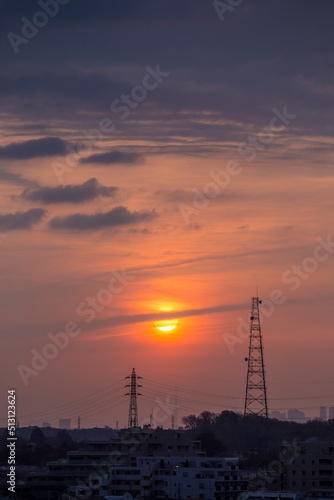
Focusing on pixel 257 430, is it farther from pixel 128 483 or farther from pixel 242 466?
pixel 128 483

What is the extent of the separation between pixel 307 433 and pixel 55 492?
209ft

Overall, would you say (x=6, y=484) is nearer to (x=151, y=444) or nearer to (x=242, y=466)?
(x=151, y=444)

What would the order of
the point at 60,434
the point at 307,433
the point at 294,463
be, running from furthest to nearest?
the point at 60,434, the point at 307,433, the point at 294,463

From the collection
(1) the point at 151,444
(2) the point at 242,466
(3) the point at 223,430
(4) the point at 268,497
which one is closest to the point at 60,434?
(3) the point at 223,430

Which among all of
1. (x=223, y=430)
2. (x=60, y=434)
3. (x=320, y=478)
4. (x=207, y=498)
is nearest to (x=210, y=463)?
(x=207, y=498)

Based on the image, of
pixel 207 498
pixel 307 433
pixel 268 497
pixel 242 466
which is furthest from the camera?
pixel 307 433

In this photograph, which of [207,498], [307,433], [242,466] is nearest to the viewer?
[207,498]

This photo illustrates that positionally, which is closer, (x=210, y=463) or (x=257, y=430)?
(x=210, y=463)

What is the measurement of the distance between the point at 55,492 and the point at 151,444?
325 inches

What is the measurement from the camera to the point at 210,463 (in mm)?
67125

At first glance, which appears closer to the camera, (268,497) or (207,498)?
(268,497)

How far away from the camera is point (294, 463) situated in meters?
68.4

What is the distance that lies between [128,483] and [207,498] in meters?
5.77

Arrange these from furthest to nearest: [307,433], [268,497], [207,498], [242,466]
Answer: [307,433], [242,466], [207,498], [268,497]
